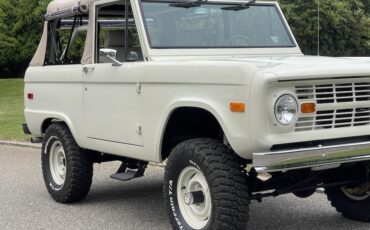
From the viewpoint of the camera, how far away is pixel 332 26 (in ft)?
93.1

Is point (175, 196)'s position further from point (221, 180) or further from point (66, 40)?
point (66, 40)

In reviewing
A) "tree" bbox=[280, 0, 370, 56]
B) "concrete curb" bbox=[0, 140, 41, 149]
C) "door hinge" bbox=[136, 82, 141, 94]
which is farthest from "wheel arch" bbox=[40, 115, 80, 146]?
"tree" bbox=[280, 0, 370, 56]

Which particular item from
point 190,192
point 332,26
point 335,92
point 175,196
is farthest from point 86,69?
point 332,26

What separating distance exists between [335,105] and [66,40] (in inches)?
160

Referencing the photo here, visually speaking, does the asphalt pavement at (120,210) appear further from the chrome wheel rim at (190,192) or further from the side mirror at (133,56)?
the side mirror at (133,56)

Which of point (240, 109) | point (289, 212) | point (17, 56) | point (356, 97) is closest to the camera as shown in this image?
point (240, 109)

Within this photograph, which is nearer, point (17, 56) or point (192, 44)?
point (192, 44)

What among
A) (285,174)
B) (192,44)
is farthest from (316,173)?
(192,44)

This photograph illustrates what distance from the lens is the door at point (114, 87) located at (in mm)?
5562

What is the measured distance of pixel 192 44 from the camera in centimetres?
584

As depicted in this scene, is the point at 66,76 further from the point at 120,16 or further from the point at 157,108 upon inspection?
the point at 157,108

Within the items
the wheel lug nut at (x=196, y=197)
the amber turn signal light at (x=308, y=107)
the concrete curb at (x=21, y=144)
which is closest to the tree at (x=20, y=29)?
the concrete curb at (x=21, y=144)

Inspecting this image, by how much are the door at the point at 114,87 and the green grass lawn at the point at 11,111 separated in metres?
6.83

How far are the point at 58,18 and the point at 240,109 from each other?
3.62 metres
